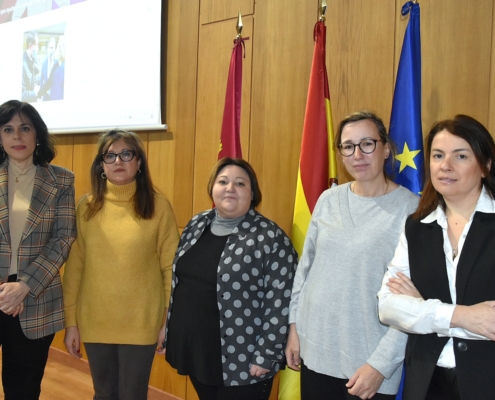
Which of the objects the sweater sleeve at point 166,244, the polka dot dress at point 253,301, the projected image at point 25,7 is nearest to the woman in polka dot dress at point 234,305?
the polka dot dress at point 253,301

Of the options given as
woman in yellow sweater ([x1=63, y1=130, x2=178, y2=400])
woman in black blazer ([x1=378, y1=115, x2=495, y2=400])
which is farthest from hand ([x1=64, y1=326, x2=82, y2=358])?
woman in black blazer ([x1=378, y1=115, x2=495, y2=400])

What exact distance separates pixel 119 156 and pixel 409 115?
4.25ft

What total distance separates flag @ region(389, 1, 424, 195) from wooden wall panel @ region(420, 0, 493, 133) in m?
0.22

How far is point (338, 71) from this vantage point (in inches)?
102

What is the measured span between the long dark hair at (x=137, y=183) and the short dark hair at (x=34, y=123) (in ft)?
0.73

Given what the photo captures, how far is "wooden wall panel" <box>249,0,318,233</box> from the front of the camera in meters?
A: 2.75

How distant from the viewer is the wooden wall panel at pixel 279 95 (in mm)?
2748

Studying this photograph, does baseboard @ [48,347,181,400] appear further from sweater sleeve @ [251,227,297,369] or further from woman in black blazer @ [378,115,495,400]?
woman in black blazer @ [378,115,495,400]

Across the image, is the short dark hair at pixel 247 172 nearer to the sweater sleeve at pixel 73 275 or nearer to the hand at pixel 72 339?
the sweater sleeve at pixel 73 275

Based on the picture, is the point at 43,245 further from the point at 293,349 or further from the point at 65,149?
the point at 65,149

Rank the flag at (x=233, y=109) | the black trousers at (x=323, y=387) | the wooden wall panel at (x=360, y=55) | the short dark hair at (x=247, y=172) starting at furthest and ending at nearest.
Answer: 1. the flag at (x=233, y=109)
2. the wooden wall panel at (x=360, y=55)
3. the short dark hair at (x=247, y=172)
4. the black trousers at (x=323, y=387)

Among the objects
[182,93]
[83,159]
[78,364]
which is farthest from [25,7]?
[78,364]

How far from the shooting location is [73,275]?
2256 millimetres

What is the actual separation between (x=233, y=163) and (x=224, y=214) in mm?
225
